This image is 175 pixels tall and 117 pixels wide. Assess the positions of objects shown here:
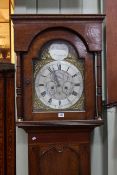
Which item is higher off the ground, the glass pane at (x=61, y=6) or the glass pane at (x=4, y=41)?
the glass pane at (x=61, y=6)

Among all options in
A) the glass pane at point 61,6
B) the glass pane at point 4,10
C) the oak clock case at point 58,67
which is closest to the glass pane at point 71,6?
the glass pane at point 61,6

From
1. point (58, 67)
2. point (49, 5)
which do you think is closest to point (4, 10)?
point (49, 5)

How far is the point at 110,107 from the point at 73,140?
0.26m

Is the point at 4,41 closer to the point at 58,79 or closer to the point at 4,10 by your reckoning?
the point at 4,10

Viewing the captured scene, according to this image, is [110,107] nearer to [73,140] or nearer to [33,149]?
[73,140]

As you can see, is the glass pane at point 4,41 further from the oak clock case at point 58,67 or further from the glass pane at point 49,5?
the oak clock case at point 58,67

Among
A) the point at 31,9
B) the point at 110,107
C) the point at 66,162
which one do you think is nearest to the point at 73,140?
the point at 66,162

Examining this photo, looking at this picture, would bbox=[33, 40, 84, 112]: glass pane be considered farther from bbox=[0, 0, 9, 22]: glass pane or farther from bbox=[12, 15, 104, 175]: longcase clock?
bbox=[0, 0, 9, 22]: glass pane

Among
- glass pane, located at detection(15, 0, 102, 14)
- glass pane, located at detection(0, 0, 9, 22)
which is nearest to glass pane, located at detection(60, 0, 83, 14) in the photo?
glass pane, located at detection(15, 0, 102, 14)

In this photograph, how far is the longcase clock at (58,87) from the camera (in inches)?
59.9

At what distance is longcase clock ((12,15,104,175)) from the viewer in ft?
4.99

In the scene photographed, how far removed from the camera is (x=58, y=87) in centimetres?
A: 156

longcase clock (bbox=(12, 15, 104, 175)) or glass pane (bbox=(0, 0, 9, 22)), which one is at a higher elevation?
glass pane (bbox=(0, 0, 9, 22))

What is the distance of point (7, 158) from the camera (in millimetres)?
2020
